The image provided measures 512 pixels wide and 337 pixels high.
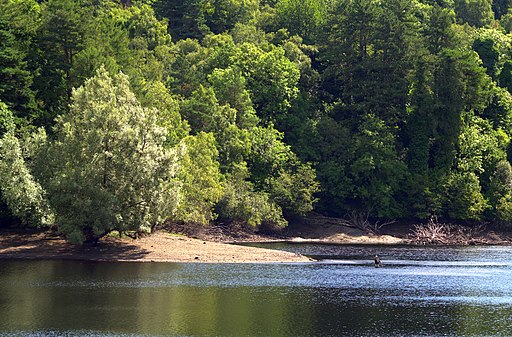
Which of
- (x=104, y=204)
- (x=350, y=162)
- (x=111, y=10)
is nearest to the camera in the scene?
(x=104, y=204)

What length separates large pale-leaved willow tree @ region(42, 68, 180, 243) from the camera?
91188mm

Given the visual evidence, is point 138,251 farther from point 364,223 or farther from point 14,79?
point 364,223

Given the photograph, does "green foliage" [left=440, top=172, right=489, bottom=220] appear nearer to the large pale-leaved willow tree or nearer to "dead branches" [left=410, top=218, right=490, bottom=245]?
"dead branches" [left=410, top=218, right=490, bottom=245]

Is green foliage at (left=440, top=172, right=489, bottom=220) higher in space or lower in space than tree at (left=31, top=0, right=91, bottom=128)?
lower

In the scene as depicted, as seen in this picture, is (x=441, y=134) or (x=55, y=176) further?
(x=441, y=134)

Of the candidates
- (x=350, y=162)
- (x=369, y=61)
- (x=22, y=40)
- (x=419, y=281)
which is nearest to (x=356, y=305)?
(x=419, y=281)

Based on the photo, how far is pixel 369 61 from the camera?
15700 cm

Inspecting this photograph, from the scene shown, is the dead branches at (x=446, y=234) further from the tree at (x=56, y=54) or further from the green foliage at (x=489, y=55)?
the tree at (x=56, y=54)

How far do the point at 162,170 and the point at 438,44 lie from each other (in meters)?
84.7

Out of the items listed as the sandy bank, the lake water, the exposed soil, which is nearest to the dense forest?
the exposed soil

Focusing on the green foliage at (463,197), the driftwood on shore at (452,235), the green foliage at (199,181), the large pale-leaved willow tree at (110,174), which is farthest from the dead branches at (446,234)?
the large pale-leaved willow tree at (110,174)

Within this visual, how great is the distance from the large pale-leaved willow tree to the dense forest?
0.18m

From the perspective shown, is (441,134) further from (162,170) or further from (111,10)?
(111,10)

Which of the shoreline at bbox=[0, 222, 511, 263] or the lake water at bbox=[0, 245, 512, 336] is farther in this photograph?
the shoreline at bbox=[0, 222, 511, 263]
